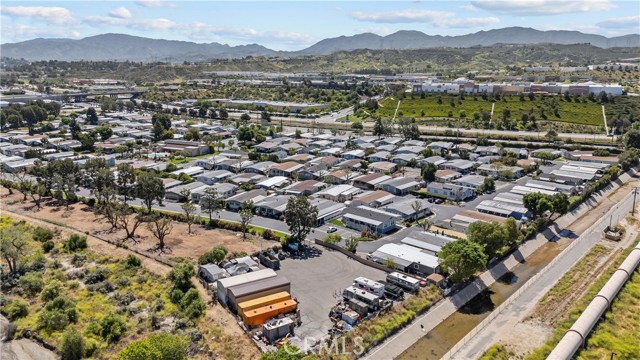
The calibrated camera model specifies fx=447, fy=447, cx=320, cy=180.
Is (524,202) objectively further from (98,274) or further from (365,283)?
(98,274)

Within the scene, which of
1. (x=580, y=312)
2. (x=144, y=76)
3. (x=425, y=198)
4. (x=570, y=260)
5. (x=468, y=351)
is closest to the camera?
(x=468, y=351)

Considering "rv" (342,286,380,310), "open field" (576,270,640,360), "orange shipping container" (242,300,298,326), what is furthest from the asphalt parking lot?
"open field" (576,270,640,360)

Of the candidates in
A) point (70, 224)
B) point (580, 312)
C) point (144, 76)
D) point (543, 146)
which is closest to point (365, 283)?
point (580, 312)

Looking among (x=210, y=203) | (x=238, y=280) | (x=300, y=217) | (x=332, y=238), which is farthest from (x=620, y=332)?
(x=210, y=203)

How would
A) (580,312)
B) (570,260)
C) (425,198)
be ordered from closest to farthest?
1. (580,312)
2. (570,260)
3. (425,198)

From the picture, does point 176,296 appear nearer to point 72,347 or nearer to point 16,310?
point 72,347

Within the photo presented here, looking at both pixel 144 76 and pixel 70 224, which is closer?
pixel 70 224

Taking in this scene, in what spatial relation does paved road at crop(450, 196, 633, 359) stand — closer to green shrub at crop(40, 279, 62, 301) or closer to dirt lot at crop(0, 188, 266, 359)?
dirt lot at crop(0, 188, 266, 359)
